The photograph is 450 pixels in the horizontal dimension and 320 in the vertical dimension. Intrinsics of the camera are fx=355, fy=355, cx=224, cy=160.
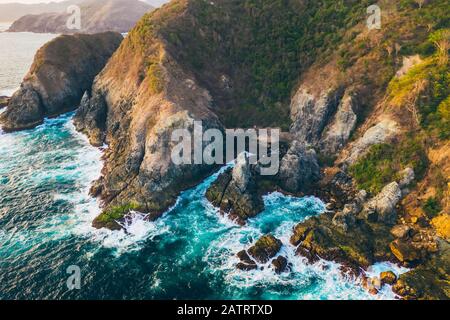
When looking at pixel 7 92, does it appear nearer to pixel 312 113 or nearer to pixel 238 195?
pixel 238 195

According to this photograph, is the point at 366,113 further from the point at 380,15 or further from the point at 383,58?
the point at 380,15

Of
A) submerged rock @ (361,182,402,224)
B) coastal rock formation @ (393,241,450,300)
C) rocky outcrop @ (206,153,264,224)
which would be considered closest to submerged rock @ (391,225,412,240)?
submerged rock @ (361,182,402,224)

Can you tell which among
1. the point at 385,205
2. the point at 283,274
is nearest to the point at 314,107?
the point at 385,205

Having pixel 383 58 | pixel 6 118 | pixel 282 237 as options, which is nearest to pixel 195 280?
pixel 282 237

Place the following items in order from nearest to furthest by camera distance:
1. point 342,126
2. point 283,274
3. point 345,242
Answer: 1. point 283,274
2. point 345,242
3. point 342,126

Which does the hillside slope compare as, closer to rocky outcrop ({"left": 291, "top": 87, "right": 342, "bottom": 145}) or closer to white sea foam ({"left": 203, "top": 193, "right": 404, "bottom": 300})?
rocky outcrop ({"left": 291, "top": 87, "right": 342, "bottom": 145})
